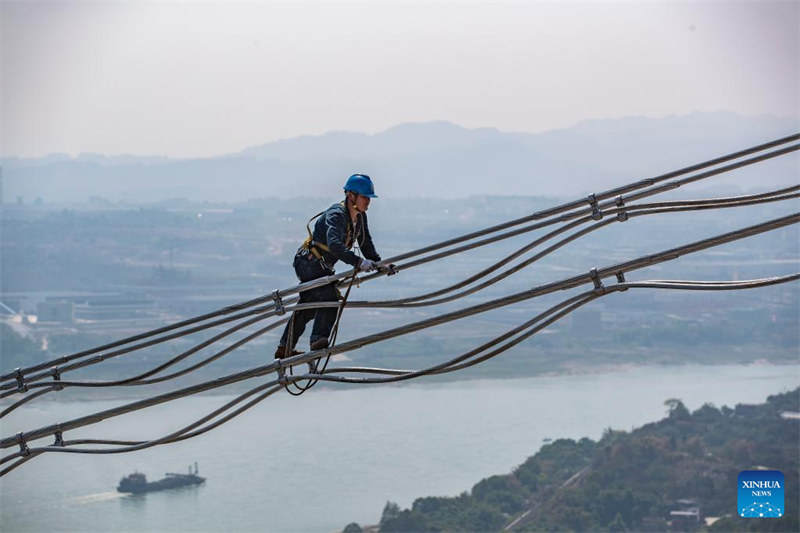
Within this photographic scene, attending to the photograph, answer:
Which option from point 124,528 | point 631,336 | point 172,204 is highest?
point 172,204

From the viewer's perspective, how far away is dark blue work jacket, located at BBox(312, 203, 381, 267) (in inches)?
162

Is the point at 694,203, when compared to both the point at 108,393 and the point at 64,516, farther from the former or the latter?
the point at 108,393

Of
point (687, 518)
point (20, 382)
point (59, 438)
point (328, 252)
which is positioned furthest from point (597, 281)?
point (687, 518)

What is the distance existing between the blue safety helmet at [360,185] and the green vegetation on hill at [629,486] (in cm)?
3169

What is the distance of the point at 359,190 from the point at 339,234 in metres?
0.16

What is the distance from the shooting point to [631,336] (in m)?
54.9

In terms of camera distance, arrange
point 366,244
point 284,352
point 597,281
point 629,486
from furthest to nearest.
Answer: point 629,486
point 366,244
point 284,352
point 597,281

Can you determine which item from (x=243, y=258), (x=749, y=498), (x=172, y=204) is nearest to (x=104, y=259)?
(x=243, y=258)

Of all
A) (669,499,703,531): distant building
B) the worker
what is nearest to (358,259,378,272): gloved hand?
the worker

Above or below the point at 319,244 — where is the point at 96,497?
Result: below

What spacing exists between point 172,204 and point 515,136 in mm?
29009

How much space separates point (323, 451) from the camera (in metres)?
42.0

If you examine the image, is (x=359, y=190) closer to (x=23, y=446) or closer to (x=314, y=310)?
(x=314, y=310)

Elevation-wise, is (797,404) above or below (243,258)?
below
